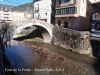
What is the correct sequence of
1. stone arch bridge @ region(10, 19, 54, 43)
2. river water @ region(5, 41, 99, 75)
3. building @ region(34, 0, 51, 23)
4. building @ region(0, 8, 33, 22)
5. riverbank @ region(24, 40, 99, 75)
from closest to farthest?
river water @ region(5, 41, 99, 75) < riverbank @ region(24, 40, 99, 75) < stone arch bridge @ region(10, 19, 54, 43) < building @ region(34, 0, 51, 23) < building @ region(0, 8, 33, 22)

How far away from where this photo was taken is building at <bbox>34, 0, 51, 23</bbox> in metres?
40.6

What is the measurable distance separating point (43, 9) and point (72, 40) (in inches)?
772

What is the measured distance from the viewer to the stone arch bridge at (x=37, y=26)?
28234 mm

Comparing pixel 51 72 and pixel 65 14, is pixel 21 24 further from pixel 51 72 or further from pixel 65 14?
pixel 51 72

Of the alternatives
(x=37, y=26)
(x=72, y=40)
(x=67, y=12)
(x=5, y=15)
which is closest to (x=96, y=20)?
(x=72, y=40)

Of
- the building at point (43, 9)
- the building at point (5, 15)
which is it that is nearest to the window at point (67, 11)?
the building at point (43, 9)

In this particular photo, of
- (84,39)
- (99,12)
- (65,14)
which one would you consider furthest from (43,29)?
(99,12)

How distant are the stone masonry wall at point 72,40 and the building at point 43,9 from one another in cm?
1003

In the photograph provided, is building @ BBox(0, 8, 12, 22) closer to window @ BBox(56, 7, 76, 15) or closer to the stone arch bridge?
the stone arch bridge

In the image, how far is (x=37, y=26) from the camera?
1286 inches

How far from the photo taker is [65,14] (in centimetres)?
3238

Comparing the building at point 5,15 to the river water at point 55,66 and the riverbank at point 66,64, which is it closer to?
the riverbank at point 66,64

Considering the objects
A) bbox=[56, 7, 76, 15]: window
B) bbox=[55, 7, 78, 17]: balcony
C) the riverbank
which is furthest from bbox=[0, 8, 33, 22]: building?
the riverbank

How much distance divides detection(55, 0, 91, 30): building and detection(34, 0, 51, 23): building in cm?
637
